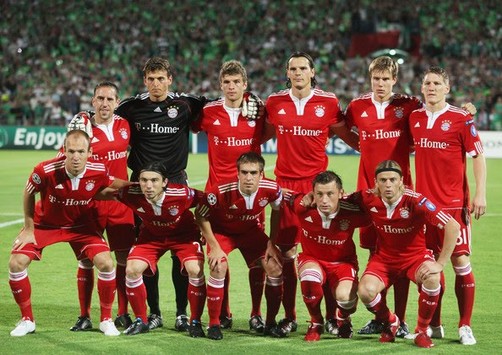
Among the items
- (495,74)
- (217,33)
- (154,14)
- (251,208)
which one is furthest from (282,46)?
(251,208)

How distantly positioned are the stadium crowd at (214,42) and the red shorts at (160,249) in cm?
2255

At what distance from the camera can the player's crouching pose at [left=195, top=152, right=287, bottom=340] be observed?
712cm

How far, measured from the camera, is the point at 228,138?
25.8 ft

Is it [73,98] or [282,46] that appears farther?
[282,46]

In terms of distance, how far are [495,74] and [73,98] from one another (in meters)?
13.7

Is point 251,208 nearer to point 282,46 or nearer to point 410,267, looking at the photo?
point 410,267

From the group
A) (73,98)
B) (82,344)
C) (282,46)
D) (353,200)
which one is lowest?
(82,344)

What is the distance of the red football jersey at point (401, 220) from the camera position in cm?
685

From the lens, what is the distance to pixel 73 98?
29.2m

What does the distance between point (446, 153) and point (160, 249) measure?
7.81ft

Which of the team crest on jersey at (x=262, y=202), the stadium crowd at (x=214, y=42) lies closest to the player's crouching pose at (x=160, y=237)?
Answer: the team crest on jersey at (x=262, y=202)

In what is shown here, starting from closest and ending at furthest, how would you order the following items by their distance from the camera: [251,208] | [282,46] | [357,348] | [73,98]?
[357,348], [251,208], [73,98], [282,46]

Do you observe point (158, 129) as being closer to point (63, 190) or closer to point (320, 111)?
point (63, 190)

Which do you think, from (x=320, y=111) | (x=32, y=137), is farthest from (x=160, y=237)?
(x=32, y=137)
